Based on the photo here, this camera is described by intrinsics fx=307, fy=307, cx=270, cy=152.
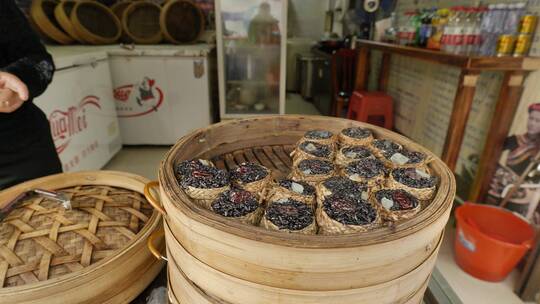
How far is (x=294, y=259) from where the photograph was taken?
469 mm

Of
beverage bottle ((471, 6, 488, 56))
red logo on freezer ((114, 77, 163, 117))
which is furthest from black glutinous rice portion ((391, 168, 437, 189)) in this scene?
red logo on freezer ((114, 77, 163, 117))

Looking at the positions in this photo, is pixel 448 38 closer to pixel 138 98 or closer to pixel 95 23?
pixel 138 98

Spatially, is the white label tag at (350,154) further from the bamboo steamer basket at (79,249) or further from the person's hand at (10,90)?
the person's hand at (10,90)

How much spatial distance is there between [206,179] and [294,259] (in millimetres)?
297

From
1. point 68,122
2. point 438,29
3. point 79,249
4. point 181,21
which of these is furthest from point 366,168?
point 181,21

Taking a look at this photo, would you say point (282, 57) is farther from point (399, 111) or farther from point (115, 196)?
point (115, 196)

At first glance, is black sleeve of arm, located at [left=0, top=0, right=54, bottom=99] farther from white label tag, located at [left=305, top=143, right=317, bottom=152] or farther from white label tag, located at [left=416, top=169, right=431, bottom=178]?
white label tag, located at [left=416, top=169, right=431, bottom=178]

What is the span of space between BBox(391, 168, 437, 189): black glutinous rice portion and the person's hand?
3.44 ft

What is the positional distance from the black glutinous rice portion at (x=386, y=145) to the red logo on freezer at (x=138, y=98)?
2.67 meters

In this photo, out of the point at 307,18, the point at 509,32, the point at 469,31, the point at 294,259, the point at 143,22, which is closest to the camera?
the point at 294,259

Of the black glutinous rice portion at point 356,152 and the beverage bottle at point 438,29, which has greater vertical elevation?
the beverage bottle at point 438,29

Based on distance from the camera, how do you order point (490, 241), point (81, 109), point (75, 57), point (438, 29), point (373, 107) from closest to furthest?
point (490, 241), point (438, 29), point (75, 57), point (81, 109), point (373, 107)

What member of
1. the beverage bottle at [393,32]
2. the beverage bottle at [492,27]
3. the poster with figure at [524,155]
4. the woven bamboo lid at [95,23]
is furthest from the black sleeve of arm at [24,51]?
the beverage bottle at [393,32]

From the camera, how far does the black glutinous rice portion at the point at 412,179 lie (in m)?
0.70
